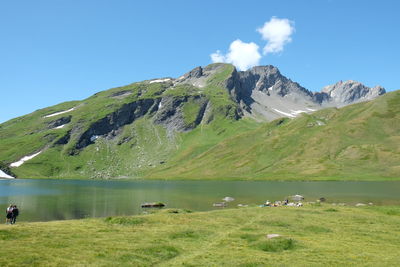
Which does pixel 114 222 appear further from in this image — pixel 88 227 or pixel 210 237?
pixel 210 237

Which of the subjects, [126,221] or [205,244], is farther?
[126,221]

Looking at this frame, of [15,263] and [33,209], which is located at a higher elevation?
[15,263]

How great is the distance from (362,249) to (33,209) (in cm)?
7576

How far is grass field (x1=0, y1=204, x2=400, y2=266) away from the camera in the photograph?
85.7ft

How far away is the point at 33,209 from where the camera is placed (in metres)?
81.4

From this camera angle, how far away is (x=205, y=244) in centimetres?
3356

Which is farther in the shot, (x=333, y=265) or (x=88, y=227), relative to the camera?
(x=88, y=227)

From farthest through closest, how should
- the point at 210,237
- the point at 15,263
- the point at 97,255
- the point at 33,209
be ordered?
the point at 33,209 → the point at 210,237 → the point at 97,255 → the point at 15,263

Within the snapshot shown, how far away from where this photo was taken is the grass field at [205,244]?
85.7ft

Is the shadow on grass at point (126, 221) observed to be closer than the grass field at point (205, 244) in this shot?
No

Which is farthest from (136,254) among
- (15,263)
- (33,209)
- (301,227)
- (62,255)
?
(33,209)

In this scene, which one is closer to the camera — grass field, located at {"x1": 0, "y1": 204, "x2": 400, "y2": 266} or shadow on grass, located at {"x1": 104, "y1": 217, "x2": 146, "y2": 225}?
grass field, located at {"x1": 0, "y1": 204, "x2": 400, "y2": 266}

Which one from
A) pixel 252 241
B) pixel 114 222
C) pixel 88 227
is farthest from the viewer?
pixel 114 222

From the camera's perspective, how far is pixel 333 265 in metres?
25.2
